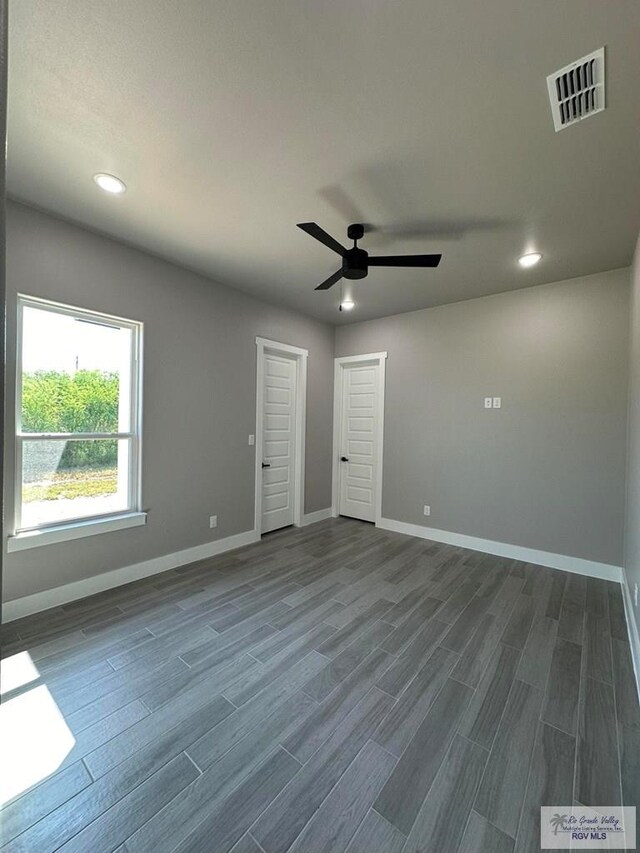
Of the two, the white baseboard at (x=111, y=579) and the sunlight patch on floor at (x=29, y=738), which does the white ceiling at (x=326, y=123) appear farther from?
the sunlight patch on floor at (x=29, y=738)

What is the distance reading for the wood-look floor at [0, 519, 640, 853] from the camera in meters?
1.42

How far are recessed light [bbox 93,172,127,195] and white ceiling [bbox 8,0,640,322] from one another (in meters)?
0.05

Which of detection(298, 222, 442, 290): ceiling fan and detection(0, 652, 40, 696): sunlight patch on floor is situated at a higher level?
detection(298, 222, 442, 290): ceiling fan

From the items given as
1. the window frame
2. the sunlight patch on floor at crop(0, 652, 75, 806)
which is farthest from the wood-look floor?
the window frame

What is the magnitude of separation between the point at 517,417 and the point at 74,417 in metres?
3.99

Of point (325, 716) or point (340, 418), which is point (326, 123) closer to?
point (325, 716)

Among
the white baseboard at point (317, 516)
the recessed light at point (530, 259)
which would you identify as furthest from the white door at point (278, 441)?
the recessed light at point (530, 259)

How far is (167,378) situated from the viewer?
338 centimetres

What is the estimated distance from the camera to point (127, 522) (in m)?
3.11

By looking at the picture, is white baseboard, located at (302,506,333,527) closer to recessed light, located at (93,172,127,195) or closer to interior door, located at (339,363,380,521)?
interior door, located at (339,363,380,521)

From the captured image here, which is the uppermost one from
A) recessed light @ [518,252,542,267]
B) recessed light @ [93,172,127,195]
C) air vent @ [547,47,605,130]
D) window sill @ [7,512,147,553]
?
air vent @ [547,47,605,130]

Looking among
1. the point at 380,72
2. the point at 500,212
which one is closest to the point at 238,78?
the point at 380,72

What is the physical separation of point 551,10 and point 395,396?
3.59 m

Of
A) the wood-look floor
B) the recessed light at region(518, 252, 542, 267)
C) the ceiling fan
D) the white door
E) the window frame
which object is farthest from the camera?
the white door
